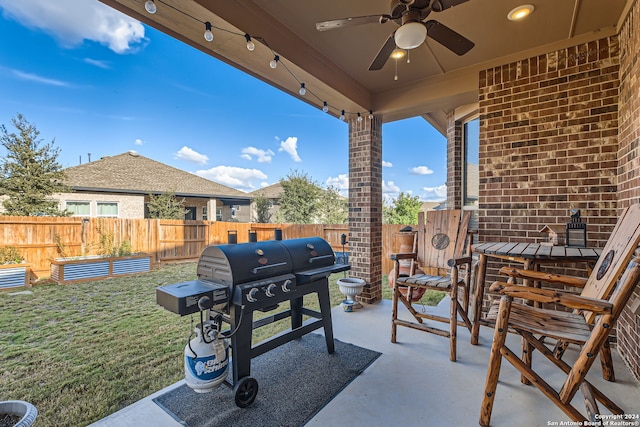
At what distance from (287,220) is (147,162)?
18.4 feet

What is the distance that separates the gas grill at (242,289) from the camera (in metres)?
1.65

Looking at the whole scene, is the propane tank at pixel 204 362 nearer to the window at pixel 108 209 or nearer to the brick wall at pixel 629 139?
the brick wall at pixel 629 139

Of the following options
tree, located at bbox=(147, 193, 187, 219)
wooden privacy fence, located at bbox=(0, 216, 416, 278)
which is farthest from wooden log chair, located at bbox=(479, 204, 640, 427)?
tree, located at bbox=(147, 193, 187, 219)

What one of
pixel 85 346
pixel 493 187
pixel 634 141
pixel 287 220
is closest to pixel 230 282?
pixel 85 346

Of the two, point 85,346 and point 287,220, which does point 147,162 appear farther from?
point 85,346

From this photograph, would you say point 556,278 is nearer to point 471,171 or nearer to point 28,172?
point 471,171

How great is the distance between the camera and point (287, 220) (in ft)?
31.3

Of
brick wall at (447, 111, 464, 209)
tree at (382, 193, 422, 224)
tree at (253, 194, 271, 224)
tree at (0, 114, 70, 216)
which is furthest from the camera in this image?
tree at (253, 194, 271, 224)

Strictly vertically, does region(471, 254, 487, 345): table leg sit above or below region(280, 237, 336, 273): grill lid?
below

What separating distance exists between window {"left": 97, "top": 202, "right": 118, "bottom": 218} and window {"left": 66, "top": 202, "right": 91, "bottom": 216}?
253mm

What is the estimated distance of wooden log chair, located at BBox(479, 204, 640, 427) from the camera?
1.24 meters

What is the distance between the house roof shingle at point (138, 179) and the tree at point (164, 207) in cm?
23

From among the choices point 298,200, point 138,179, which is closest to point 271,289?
point 298,200

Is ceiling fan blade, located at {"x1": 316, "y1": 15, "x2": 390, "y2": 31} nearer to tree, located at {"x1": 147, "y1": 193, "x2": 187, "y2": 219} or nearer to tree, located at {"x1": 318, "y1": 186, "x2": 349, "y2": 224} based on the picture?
tree, located at {"x1": 318, "y1": 186, "x2": 349, "y2": 224}
